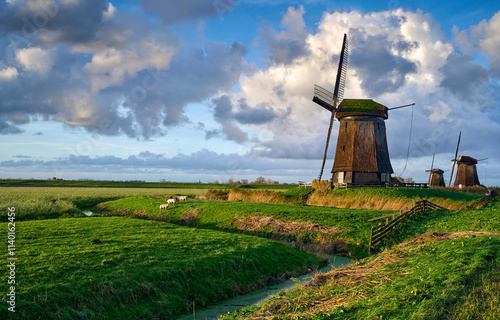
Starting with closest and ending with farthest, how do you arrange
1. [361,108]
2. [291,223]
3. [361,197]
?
[291,223], [361,197], [361,108]

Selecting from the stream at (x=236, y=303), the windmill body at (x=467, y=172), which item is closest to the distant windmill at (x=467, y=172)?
the windmill body at (x=467, y=172)

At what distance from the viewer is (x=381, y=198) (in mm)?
40031

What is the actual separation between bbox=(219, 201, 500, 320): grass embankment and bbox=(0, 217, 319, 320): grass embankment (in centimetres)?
364

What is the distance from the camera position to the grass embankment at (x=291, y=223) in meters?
24.3

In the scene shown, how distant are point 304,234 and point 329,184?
80.1 feet

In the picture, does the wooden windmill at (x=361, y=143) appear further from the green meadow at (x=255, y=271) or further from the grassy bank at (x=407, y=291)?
the grassy bank at (x=407, y=291)

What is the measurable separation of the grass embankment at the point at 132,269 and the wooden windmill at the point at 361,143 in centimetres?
2915

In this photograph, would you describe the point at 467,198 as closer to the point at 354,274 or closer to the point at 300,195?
the point at 300,195

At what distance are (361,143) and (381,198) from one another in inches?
404

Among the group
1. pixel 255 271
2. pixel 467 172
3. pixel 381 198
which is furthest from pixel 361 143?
pixel 467 172

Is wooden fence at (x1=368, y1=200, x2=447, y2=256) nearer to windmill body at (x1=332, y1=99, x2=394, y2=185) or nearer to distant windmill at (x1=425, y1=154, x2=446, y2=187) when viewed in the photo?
windmill body at (x1=332, y1=99, x2=394, y2=185)

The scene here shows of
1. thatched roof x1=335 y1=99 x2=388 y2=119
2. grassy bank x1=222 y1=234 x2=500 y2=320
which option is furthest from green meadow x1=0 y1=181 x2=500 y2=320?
thatched roof x1=335 y1=99 x2=388 y2=119

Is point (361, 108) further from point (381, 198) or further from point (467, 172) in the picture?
point (467, 172)

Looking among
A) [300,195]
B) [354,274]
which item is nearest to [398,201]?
[300,195]
